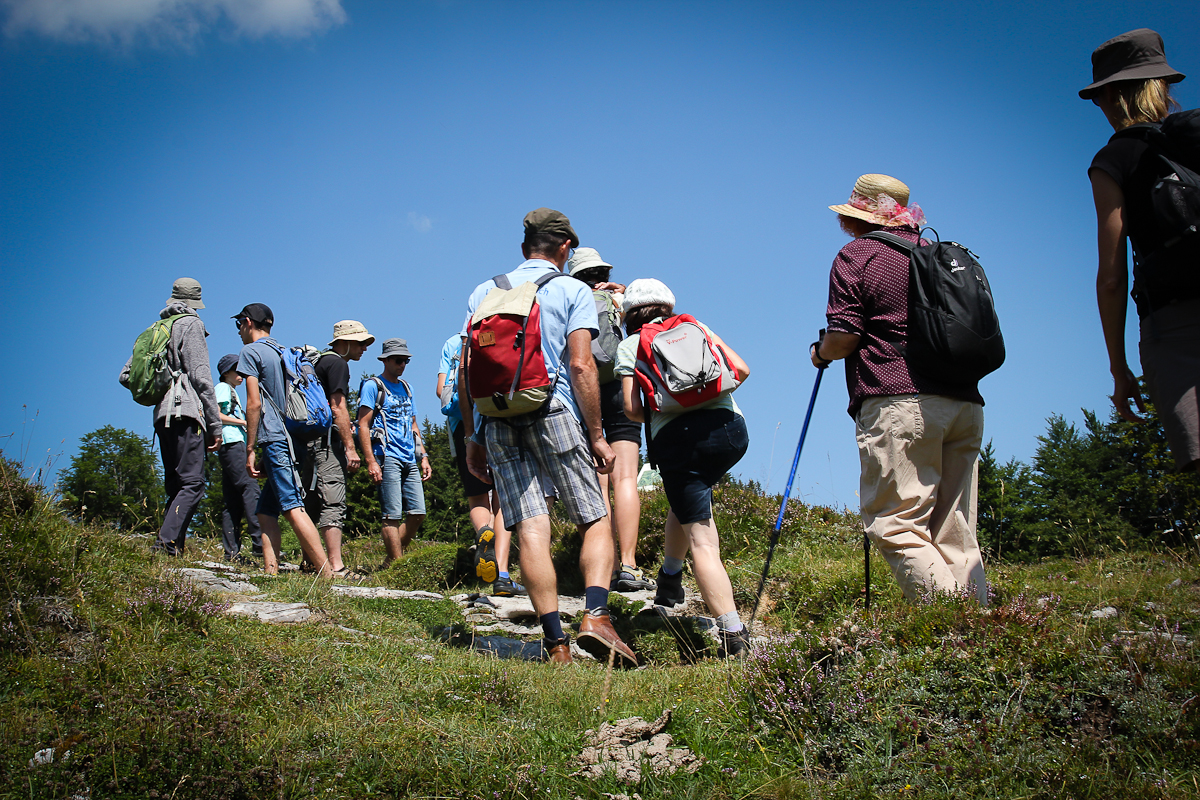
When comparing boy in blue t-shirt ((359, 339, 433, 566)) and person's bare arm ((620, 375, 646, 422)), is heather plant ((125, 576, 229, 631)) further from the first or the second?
boy in blue t-shirt ((359, 339, 433, 566))

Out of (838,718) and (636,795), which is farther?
(838,718)

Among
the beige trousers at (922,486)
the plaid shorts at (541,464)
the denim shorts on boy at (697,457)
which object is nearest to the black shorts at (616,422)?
the plaid shorts at (541,464)

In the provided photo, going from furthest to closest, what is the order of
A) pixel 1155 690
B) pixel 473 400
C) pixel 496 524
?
pixel 496 524 → pixel 473 400 → pixel 1155 690

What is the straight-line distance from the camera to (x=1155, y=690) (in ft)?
7.96

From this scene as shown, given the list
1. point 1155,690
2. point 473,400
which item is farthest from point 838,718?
point 473,400

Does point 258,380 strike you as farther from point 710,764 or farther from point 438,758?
point 710,764

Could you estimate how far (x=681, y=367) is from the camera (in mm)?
4332

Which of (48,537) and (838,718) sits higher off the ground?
(48,537)

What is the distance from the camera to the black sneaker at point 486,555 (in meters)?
6.41

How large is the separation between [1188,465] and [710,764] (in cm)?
194

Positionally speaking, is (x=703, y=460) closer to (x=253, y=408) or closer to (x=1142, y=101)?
(x=1142, y=101)

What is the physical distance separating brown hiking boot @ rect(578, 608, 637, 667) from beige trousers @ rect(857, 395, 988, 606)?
4.73 ft

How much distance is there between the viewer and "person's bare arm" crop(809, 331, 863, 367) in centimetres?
378

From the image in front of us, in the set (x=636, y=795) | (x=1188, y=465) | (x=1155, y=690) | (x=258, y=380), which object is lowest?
(x=636, y=795)
